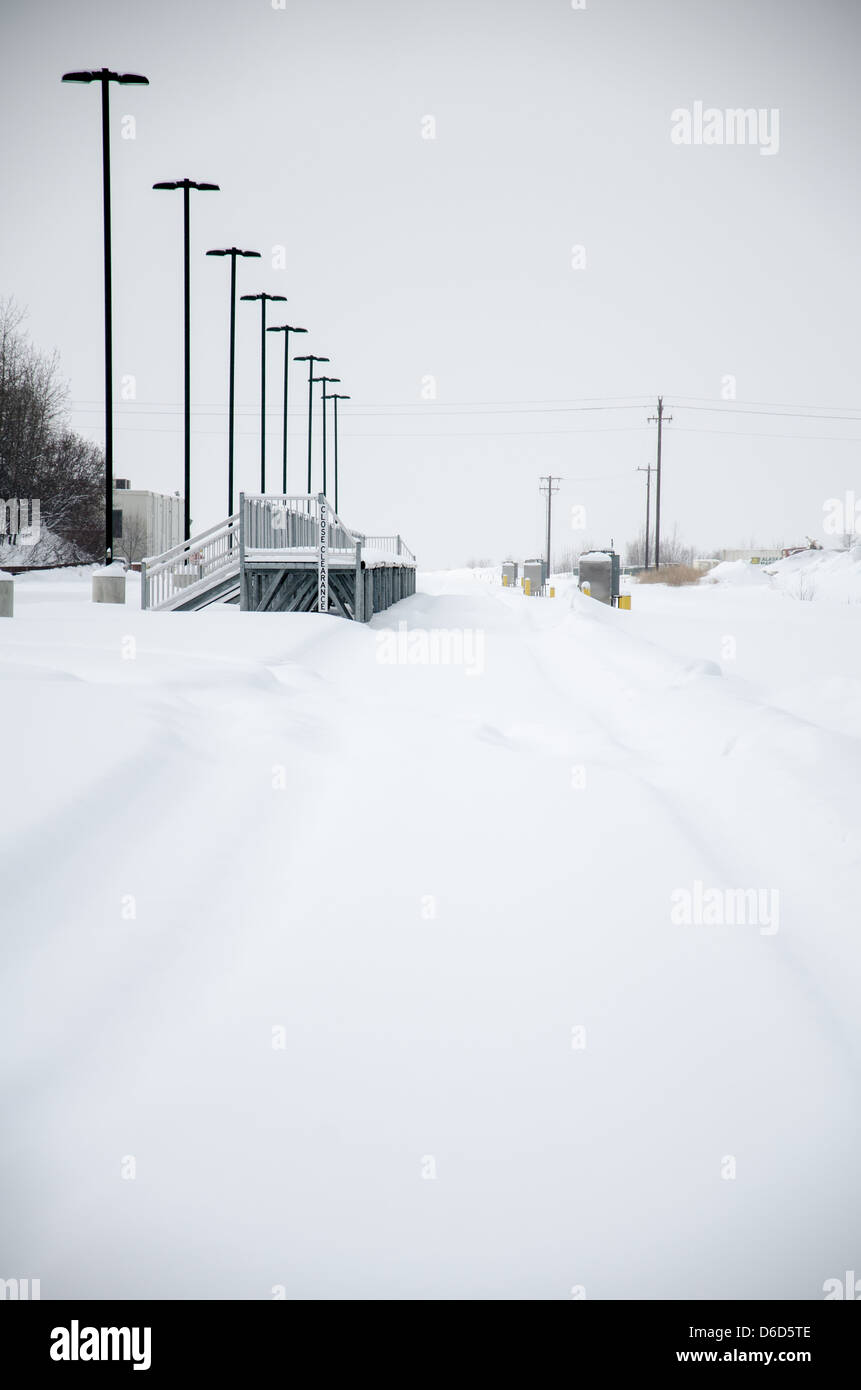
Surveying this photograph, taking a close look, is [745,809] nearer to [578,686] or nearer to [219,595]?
[578,686]

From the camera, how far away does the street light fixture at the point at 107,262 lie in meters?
24.3

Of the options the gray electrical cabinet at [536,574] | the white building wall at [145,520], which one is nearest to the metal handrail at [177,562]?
the gray electrical cabinet at [536,574]

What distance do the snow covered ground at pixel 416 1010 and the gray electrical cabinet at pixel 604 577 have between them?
27853 millimetres

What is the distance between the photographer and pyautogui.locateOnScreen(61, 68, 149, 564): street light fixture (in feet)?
79.7

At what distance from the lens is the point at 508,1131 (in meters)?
3.93

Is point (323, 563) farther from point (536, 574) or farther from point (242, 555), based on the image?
point (536, 574)

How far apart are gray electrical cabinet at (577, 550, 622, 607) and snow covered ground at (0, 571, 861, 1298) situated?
91.4ft

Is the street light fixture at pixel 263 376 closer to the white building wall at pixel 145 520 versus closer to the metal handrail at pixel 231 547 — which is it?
the metal handrail at pixel 231 547

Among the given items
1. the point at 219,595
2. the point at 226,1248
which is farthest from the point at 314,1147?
the point at 219,595

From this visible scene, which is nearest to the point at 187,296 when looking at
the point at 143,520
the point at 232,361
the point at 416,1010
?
the point at 232,361

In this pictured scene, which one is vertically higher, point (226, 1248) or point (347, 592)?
point (347, 592)

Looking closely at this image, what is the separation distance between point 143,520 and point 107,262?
81221 mm

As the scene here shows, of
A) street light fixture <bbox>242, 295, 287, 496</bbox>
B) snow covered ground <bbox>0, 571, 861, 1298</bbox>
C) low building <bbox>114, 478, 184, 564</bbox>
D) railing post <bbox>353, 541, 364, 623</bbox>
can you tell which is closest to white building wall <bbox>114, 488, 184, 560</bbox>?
low building <bbox>114, 478, 184, 564</bbox>
